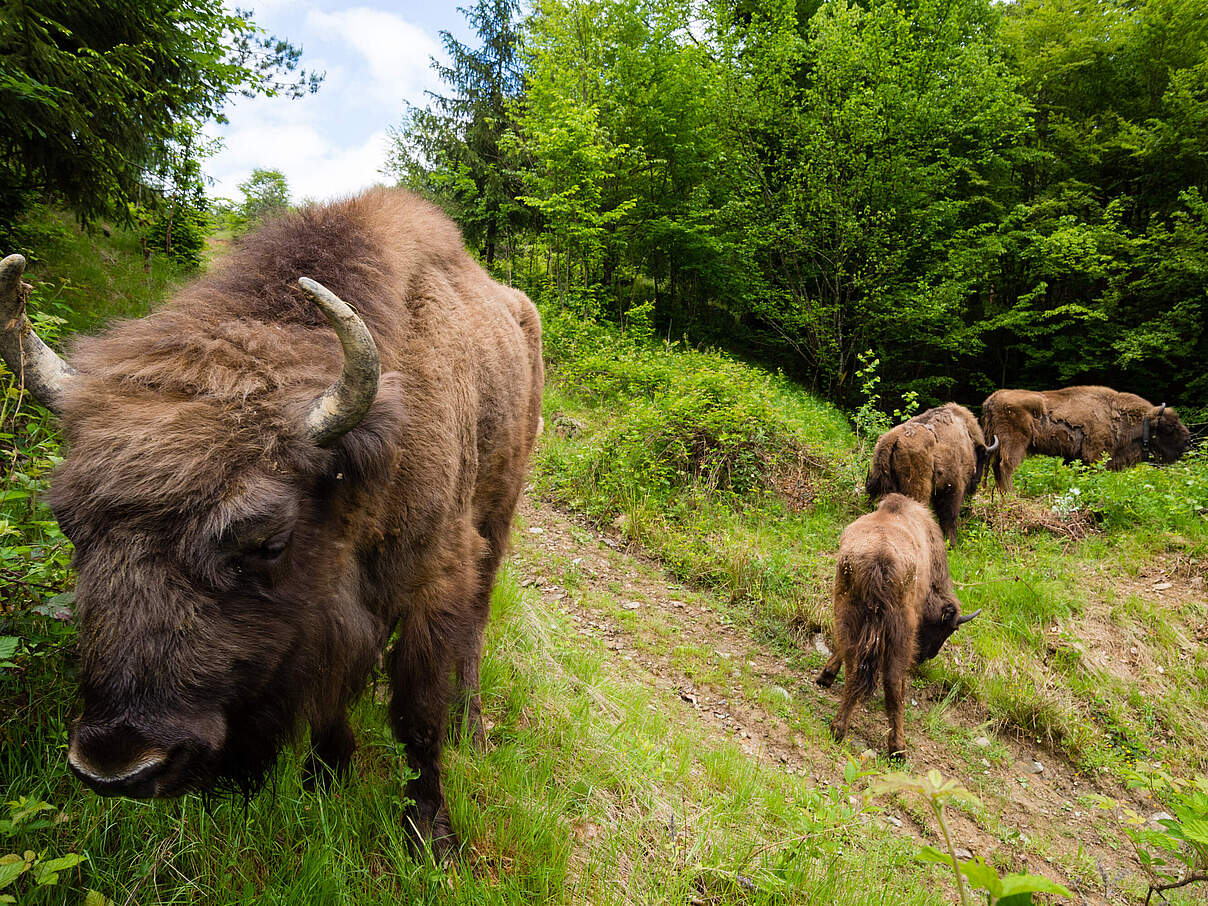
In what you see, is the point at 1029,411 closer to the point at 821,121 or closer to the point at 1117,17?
the point at 821,121

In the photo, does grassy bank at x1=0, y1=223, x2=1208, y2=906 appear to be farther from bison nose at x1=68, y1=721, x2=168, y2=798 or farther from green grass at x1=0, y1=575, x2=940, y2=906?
bison nose at x1=68, y1=721, x2=168, y2=798

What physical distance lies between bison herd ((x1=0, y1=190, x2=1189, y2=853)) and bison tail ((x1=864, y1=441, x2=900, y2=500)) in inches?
239

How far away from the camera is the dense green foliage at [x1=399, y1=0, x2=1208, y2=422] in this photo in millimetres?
14539

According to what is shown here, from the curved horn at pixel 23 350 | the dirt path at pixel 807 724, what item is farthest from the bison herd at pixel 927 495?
the curved horn at pixel 23 350

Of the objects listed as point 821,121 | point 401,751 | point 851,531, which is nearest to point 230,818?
point 401,751

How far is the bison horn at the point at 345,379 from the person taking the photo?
165cm

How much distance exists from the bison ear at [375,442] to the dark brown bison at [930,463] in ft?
23.3

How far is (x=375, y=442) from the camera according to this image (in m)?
1.84

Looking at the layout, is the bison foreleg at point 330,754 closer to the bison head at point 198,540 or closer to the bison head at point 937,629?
the bison head at point 198,540

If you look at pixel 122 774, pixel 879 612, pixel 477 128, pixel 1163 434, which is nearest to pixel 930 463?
pixel 879 612

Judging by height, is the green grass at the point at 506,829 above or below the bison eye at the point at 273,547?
below

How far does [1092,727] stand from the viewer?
213 inches

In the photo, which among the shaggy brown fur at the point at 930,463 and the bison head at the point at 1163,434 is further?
the bison head at the point at 1163,434

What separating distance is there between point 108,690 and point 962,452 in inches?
368
